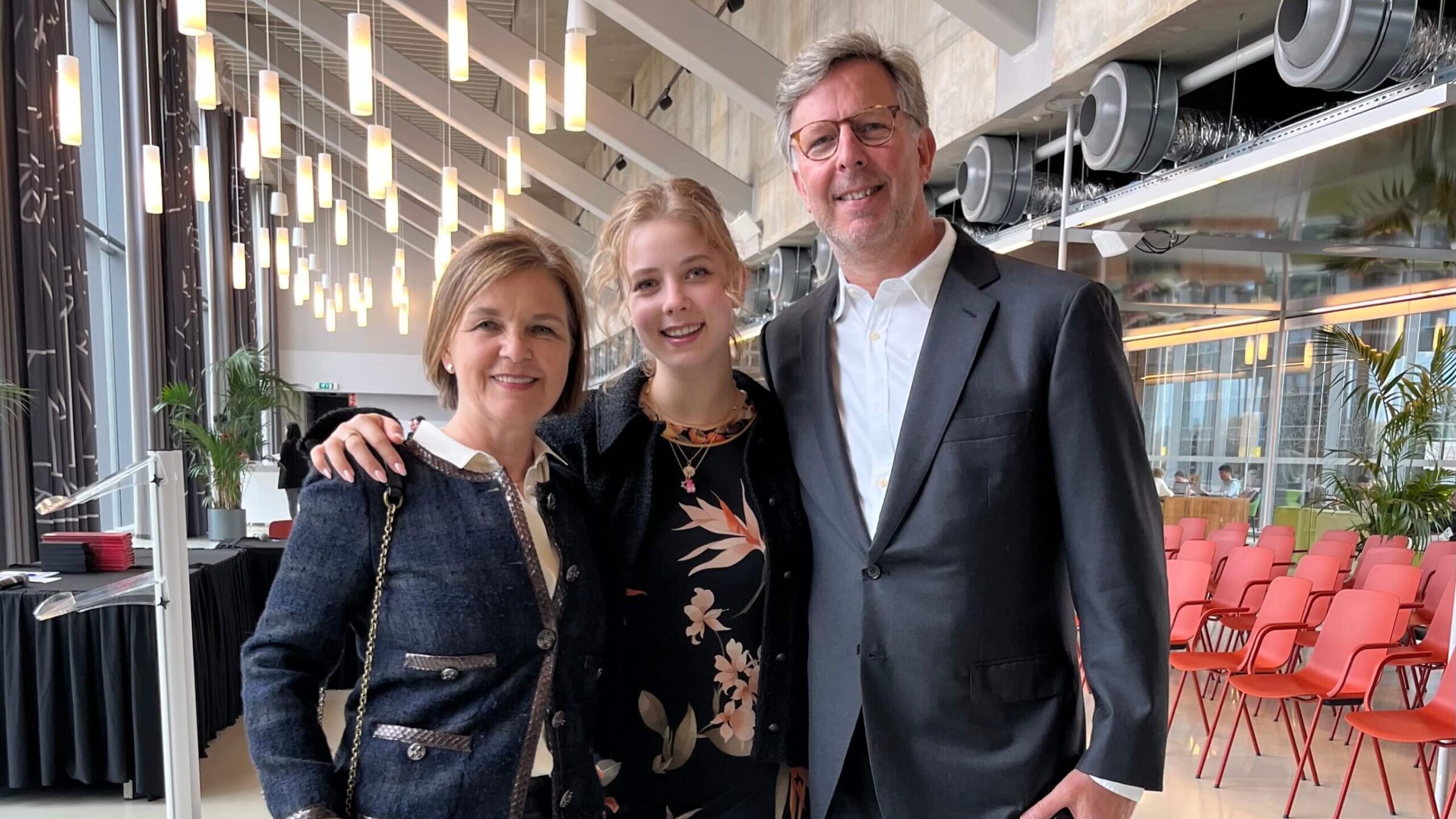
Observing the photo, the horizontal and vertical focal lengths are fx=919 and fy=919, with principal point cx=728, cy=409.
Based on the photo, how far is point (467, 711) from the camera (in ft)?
3.89

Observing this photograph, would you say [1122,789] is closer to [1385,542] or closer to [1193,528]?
[1385,542]

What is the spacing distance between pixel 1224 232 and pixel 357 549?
9235mm

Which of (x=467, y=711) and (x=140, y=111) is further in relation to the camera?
(x=140, y=111)

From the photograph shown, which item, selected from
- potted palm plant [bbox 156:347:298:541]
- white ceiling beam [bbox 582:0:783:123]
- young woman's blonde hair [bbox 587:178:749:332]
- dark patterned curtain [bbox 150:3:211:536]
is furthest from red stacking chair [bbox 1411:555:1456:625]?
dark patterned curtain [bbox 150:3:211:536]

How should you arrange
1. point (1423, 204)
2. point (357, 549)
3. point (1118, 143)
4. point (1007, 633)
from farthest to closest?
1. point (1423, 204)
2. point (1118, 143)
3. point (1007, 633)
4. point (357, 549)

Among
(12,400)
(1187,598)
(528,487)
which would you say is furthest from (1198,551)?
(12,400)

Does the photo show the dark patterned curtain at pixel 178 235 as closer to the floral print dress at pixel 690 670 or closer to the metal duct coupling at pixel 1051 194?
the metal duct coupling at pixel 1051 194

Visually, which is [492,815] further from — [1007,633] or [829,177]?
[829,177]

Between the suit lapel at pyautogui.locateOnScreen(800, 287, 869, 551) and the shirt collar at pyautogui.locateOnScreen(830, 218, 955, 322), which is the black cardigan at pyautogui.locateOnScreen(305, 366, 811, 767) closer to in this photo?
the suit lapel at pyautogui.locateOnScreen(800, 287, 869, 551)

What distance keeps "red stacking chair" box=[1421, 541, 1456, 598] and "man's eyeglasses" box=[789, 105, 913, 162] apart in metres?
5.65

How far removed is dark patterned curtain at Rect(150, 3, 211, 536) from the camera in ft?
33.5

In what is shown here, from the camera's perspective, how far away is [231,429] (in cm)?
746

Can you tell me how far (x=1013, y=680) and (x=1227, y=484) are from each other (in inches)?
341

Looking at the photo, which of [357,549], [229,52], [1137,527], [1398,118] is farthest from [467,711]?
[229,52]
